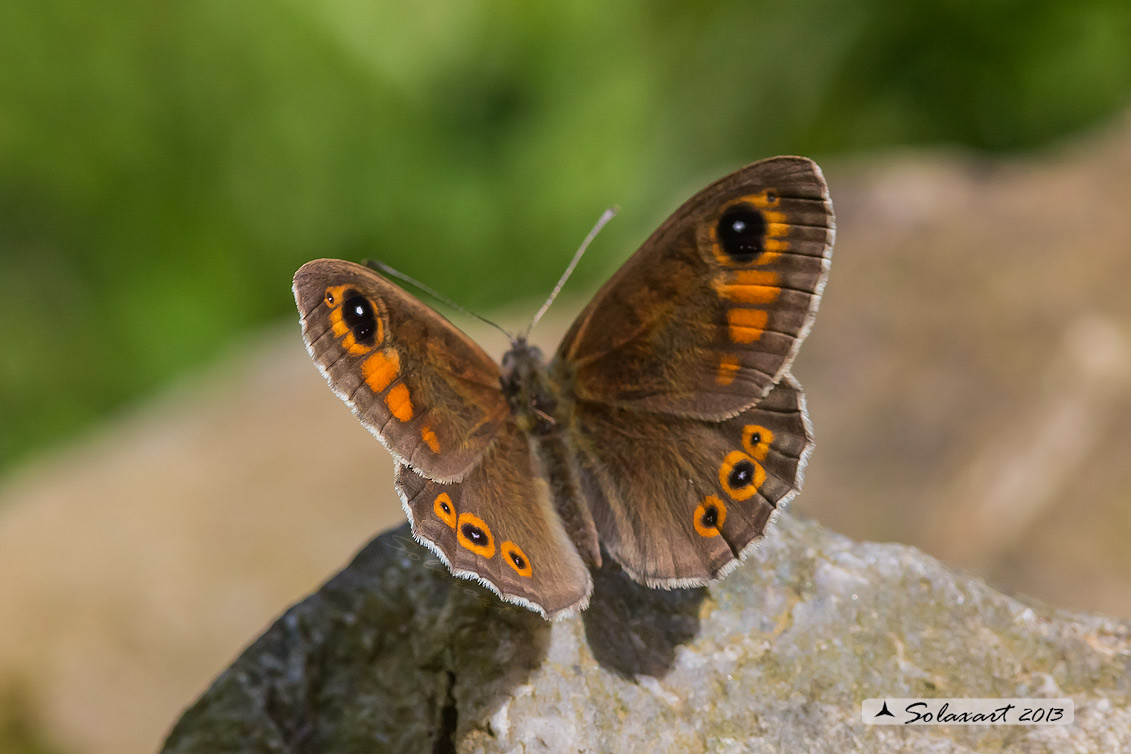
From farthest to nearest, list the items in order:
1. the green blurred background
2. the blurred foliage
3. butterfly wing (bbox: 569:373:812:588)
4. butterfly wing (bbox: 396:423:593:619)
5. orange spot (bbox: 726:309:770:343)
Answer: the blurred foliage → the green blurred background → orange spot (bbox: 726:309:770:343) → butterfly wing (bbox: 569:373:812:588) → butterfly wing (bbox: 396:423:593:619)

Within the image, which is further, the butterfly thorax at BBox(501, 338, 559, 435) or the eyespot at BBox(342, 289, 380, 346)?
the butterfly thorax at BBox(501, 338, 559, 435)

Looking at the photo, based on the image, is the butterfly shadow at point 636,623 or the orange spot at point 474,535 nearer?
the orange spot at point 474,535

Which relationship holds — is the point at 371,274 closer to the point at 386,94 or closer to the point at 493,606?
the point at 493,606

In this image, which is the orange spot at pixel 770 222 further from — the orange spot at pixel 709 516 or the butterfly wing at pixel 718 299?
the orange spot at pixel 709 516

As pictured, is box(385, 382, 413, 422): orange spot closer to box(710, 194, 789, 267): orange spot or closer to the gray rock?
the gray rock

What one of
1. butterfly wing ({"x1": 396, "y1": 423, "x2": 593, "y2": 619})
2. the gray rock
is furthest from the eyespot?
the gray rock

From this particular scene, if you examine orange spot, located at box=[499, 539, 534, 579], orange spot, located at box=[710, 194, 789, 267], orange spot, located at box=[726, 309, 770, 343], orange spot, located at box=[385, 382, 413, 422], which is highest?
orange spot, located at box=[385, 382, 413, 422]

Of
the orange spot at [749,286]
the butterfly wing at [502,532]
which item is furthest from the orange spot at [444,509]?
the orange spot at [749,286]
